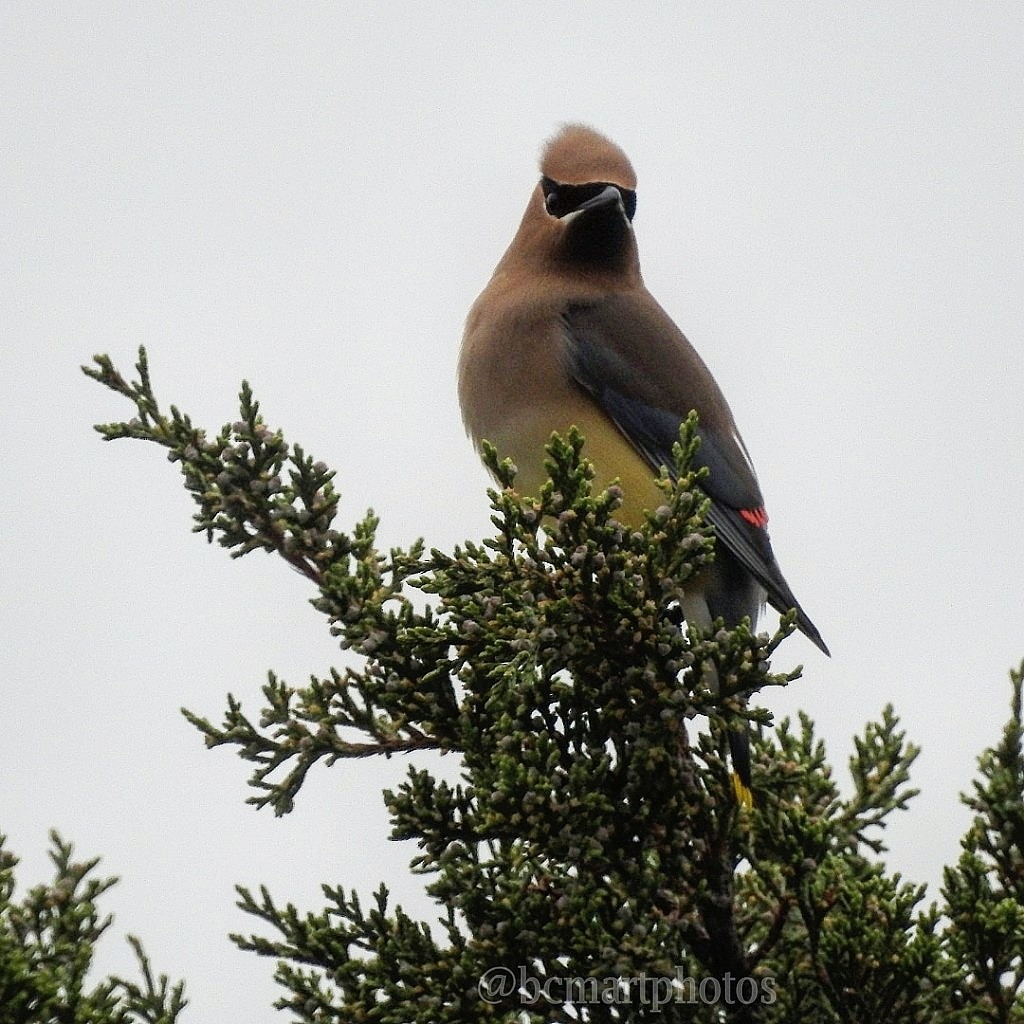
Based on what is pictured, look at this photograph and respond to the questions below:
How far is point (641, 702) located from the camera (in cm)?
309

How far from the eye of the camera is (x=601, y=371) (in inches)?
177

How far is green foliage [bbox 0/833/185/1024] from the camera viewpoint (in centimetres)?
277

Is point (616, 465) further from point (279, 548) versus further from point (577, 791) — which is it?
point (577, 791)

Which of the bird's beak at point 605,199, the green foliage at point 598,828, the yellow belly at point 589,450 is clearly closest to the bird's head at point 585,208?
the bird's beak at point 605,199

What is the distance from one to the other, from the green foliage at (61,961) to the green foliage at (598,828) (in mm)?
242

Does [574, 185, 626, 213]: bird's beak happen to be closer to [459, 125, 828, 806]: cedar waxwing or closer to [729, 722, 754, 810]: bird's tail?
[459, 125, 828, 806]: cedar waxwing

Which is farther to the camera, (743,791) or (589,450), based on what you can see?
(589,450)

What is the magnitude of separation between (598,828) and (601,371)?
1.76 meters

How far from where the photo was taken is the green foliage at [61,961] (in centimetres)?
277

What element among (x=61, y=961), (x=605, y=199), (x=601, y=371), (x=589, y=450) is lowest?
(x=61, y=961)

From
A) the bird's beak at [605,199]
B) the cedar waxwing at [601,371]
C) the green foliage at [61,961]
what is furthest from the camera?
the bird's beak at [605,199]

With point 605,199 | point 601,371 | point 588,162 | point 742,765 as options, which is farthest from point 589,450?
point 742,765

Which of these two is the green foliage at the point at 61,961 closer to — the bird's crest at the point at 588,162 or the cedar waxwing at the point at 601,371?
the cedar waxwing at the point at 601,371

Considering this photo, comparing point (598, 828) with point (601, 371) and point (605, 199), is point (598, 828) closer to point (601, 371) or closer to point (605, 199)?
point (601, 371)
